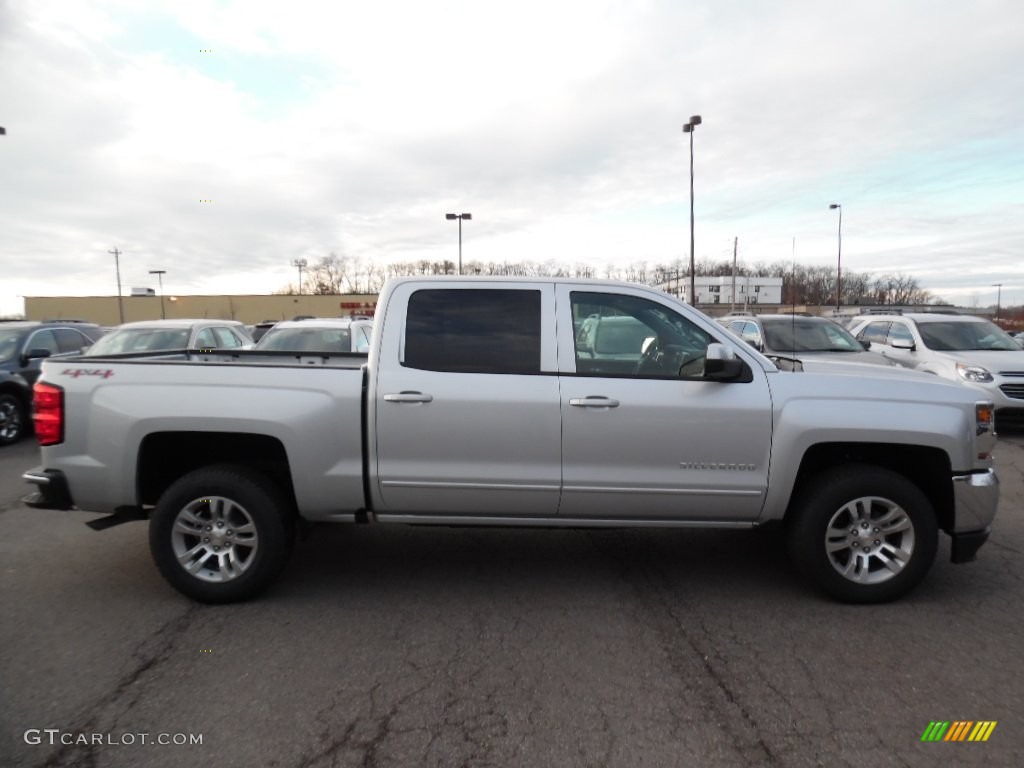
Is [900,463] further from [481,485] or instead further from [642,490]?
[481,485]

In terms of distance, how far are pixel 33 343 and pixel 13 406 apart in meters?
1.37

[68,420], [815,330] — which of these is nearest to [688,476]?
[68,420]

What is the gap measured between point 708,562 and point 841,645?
1.33 meters

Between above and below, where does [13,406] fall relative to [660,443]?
below

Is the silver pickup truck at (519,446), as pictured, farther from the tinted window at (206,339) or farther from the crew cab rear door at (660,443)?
the tinted window at (206,339)

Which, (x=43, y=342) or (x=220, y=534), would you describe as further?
(x=43, y=342)

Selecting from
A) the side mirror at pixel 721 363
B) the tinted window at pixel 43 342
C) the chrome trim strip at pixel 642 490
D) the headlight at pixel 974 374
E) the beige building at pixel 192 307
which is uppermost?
the beige building at pixel 192 307

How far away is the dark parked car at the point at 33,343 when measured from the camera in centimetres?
1002

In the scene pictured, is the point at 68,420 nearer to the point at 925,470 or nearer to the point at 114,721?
the point at 114,721

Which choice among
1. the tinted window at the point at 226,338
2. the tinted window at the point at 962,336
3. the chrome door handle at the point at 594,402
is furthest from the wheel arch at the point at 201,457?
the tinted window at the point at 962,336

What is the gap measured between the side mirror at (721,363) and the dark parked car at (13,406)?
33.1 feet

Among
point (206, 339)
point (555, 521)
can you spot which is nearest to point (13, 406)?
point (206, 339)

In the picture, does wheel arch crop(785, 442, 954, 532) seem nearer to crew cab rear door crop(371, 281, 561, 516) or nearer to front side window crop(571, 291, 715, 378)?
front side window crop(571, 291, 715, 378)

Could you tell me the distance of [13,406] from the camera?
9.79 meters
